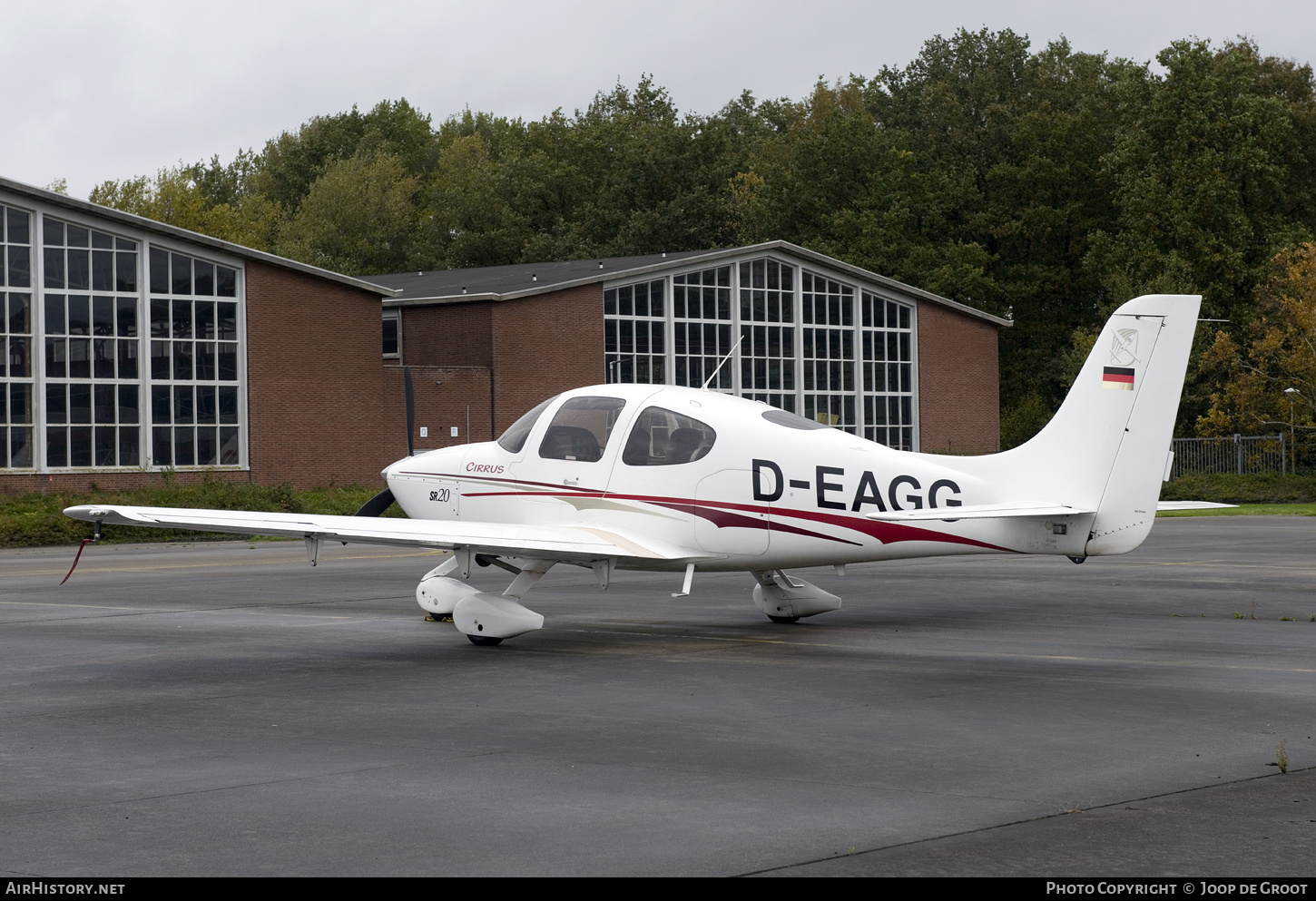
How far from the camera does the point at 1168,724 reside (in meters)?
10.4

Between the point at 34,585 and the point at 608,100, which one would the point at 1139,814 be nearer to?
the point at 34,585

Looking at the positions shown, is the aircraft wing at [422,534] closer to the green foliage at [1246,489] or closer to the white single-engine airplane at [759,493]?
the white single-engine airplane at [759,493]

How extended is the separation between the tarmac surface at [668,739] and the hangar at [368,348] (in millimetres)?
23366

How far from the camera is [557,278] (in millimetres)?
58156

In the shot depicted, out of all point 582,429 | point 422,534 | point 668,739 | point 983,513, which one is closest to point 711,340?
point 582,429

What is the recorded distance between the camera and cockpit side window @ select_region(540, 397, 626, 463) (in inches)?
639

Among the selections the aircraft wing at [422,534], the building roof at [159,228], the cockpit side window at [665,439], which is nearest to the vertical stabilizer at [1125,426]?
the cockpit side window at [665,439]

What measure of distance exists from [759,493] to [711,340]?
44227 mm

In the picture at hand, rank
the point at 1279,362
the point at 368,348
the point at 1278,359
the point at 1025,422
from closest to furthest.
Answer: the point at 368,348
the point at 1279,362
the point at 1278,359
the point at 1025,422

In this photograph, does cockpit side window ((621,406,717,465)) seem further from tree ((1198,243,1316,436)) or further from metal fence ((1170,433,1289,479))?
metal fence ((1170,433,1289,479))

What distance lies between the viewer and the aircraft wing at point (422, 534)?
14367 millimetres

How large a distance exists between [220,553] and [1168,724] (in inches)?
964

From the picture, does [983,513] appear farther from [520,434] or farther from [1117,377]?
[520,434]

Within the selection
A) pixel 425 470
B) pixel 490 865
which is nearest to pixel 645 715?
pixel 490 865
